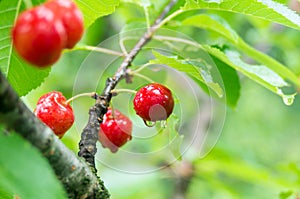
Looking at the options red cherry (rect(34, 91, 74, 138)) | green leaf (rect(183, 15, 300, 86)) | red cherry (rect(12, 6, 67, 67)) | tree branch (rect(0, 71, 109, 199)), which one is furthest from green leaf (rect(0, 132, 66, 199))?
green leaf (rect(183, 15, 300, 86))

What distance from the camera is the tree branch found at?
3.38 ft

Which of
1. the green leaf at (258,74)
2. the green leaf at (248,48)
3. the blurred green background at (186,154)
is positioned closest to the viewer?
the green leaf at (258,74)

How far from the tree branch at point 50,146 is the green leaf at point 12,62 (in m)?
0.53

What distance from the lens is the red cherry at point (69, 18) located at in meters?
1.10

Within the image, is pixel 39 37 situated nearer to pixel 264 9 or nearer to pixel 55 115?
pixel 55 115

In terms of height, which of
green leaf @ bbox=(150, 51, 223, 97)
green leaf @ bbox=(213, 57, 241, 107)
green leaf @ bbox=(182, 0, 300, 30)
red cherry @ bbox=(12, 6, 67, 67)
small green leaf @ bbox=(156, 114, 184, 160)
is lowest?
red cherry @ bbox=(12, 6, 67, 67)

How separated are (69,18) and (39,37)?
89mm

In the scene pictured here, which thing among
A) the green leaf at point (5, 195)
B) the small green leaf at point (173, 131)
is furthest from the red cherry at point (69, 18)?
the small green leaf at point (173, 131)

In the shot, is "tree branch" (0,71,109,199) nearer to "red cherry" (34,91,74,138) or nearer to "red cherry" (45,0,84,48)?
"red cherry" (45,0,84,48)

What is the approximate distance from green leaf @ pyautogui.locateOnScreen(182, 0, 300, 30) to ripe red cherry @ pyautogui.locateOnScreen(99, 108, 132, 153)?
49 cm

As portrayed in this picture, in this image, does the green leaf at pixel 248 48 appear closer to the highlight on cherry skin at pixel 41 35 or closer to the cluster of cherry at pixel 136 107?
the cluster of cherry at pixel 136 107

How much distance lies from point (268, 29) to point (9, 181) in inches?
155

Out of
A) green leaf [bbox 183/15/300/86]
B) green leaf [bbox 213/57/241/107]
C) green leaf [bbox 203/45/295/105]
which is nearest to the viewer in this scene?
green leaf [bbox 203/45/295/105]

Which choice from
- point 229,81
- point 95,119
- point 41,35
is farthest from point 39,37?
point 229,81
